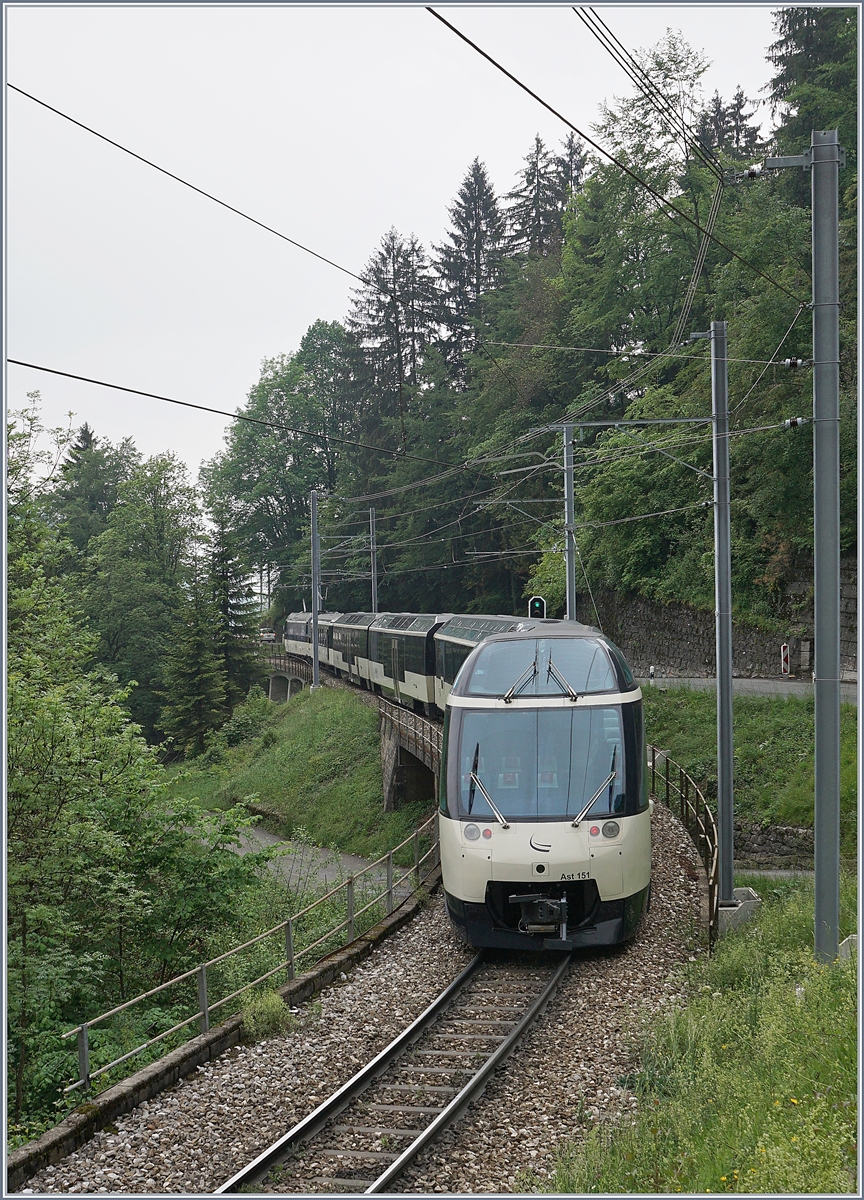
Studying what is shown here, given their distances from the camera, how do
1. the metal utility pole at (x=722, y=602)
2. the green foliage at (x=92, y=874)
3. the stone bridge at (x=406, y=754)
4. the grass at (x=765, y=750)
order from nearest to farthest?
the green foliage at (x=92, y=874) → the metal utility pole at (x=722, y=602) → the grass at (x=765, y=750) → the stone bridge at (x=406, y=754)

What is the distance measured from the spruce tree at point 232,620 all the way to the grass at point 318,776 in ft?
15.9

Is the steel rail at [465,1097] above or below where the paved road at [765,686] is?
below

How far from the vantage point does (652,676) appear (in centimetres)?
2970

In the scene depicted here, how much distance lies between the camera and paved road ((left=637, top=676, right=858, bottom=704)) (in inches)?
876

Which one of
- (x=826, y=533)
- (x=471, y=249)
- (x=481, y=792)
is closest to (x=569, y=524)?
(x=481, y=792)

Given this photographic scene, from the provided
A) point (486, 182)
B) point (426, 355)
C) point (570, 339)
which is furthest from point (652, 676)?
point (486, 182)

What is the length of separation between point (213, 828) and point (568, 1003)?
5.37 metres

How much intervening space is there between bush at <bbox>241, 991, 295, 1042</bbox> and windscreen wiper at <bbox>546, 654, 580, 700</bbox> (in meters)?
4.03

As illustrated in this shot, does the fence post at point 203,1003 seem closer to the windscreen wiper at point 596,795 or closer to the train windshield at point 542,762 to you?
the train windshield at point 542,762

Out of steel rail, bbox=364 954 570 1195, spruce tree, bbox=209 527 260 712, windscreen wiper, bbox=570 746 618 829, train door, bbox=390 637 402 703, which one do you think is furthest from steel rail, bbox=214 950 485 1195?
spruce tree, bbox=209 527 260 712

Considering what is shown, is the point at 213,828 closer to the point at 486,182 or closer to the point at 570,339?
the point at 570,339

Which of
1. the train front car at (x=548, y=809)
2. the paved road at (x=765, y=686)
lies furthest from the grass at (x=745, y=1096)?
the paved road at (x=765, y=686)

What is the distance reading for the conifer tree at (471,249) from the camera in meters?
57.4

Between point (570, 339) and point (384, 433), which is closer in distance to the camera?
point (570, 339)
